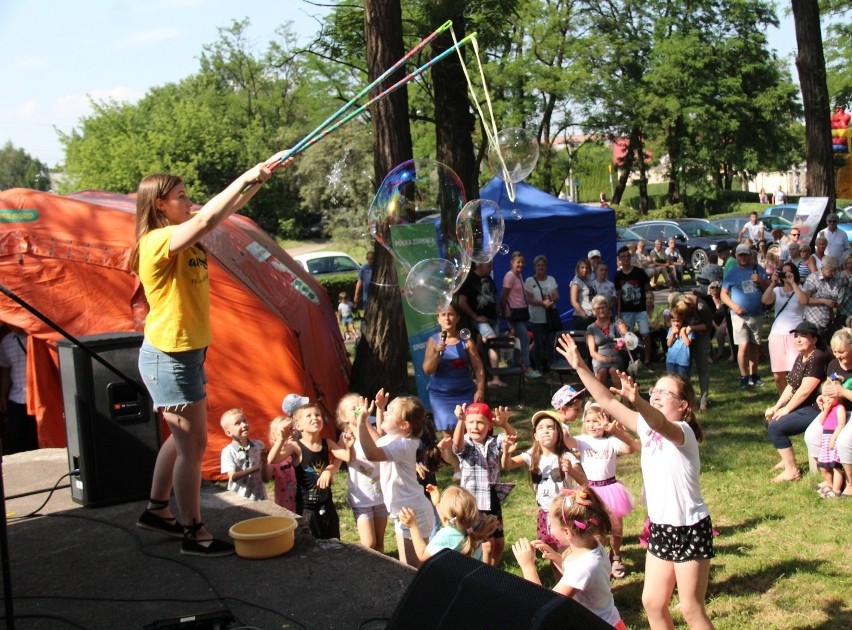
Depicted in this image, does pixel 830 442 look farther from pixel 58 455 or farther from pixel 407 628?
pixel 58 455

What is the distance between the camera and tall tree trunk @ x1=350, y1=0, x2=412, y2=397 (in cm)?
1012

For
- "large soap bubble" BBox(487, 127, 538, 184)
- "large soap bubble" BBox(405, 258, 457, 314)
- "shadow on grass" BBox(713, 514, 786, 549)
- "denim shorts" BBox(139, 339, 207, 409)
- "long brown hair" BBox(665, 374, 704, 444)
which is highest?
"large soap bubble" BBox(487, 127, 538, 184)

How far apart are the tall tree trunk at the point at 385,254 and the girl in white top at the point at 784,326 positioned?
4.05 m

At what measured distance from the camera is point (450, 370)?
27.8ft

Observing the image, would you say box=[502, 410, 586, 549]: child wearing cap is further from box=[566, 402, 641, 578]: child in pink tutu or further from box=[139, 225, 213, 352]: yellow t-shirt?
box=[139, 225, 213, 352]: yellow t-shirt

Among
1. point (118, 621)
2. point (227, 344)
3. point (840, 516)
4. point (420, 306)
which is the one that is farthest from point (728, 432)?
point (118, 621)

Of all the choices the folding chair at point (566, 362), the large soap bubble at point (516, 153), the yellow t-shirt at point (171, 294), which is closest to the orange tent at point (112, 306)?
the folding chair at point (566, 362)

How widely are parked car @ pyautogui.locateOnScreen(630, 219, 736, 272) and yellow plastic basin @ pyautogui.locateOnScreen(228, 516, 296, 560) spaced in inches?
Result: 861

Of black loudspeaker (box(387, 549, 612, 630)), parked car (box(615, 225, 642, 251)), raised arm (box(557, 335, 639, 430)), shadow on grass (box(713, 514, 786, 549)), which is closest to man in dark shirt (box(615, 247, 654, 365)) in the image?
shadow on grass (box(713, 514, 786, 549))

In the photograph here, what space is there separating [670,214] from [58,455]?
123 feet

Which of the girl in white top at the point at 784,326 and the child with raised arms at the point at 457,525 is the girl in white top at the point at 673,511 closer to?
the child with raised arms at the point at 457,525

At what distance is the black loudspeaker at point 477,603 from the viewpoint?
8.68 feet

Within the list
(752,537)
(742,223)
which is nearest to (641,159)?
(742,223)

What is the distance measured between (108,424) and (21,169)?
108761 millimetres
